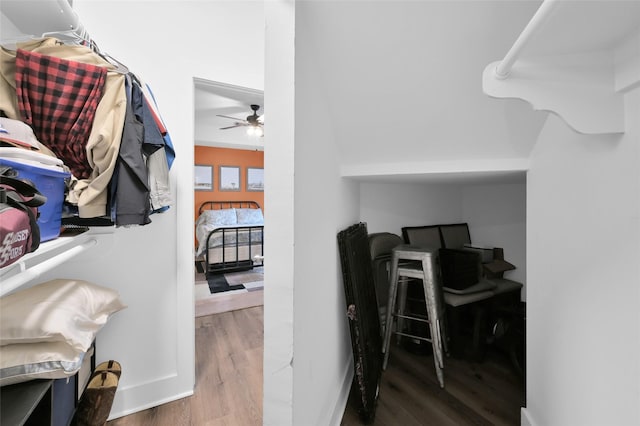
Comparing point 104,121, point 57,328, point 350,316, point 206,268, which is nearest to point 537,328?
point 350,316

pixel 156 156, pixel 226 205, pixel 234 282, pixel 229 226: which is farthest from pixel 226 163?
pixel 156 156

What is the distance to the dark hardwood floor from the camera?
1.44m

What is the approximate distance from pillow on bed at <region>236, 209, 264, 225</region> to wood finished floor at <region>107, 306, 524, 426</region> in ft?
11.1

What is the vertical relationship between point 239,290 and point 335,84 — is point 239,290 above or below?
below

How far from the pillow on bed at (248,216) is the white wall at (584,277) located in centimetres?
472

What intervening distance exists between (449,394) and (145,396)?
6.44 feet

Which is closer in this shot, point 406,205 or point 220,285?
Answer: point 406,205

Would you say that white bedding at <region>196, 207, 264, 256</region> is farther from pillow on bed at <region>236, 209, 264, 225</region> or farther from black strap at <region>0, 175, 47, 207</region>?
black strap at <region>0, 175, 47, 207</region>

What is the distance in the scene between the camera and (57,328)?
2.84ft

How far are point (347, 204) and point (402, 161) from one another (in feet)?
1.43

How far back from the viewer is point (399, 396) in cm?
161

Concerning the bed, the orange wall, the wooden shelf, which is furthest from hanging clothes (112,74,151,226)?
the orange wall

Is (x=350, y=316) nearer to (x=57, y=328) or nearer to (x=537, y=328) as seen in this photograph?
(x=537, y=328)

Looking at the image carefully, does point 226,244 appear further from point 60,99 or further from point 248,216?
point 60,99
